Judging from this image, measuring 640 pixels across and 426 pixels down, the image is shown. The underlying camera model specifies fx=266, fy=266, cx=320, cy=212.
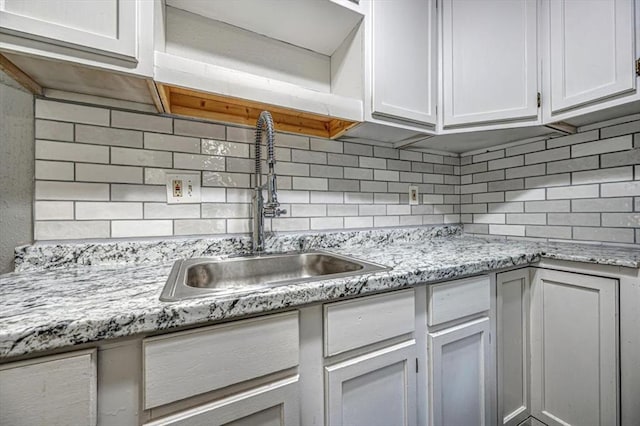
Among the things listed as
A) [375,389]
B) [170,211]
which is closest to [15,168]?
[170,211]

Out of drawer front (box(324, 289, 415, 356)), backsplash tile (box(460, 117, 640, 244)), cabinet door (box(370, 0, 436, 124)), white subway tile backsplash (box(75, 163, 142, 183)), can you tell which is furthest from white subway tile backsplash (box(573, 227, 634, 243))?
white subway tile backsplash (box(75, 163, 142, 183))

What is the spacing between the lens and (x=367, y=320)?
724 mm

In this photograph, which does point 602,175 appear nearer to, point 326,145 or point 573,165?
point 573,165

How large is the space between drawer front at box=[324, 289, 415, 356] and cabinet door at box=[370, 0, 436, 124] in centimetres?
76

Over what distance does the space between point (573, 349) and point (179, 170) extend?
166 centimetres

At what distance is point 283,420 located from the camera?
61 cm

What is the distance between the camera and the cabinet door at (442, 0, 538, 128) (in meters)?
1.19

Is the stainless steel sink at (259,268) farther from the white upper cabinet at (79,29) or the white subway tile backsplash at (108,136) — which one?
the white upper cabinet at (79,29)

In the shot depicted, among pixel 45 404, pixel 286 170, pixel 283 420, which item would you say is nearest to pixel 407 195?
pixel 286 170

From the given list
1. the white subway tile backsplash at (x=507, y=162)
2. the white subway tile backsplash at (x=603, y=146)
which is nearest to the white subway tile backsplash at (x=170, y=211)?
the white subway tile backsplash at (x=507, y=162)

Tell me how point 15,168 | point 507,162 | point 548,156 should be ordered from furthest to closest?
point 507,162
point 548,156
point 15,168

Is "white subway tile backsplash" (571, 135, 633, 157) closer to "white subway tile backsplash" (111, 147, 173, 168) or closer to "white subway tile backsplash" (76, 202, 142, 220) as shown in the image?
"white subway tile backsplash" (111, 147, 173, 168)

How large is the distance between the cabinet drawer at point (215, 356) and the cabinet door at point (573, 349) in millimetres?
1083

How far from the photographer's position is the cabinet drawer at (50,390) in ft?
1.33
